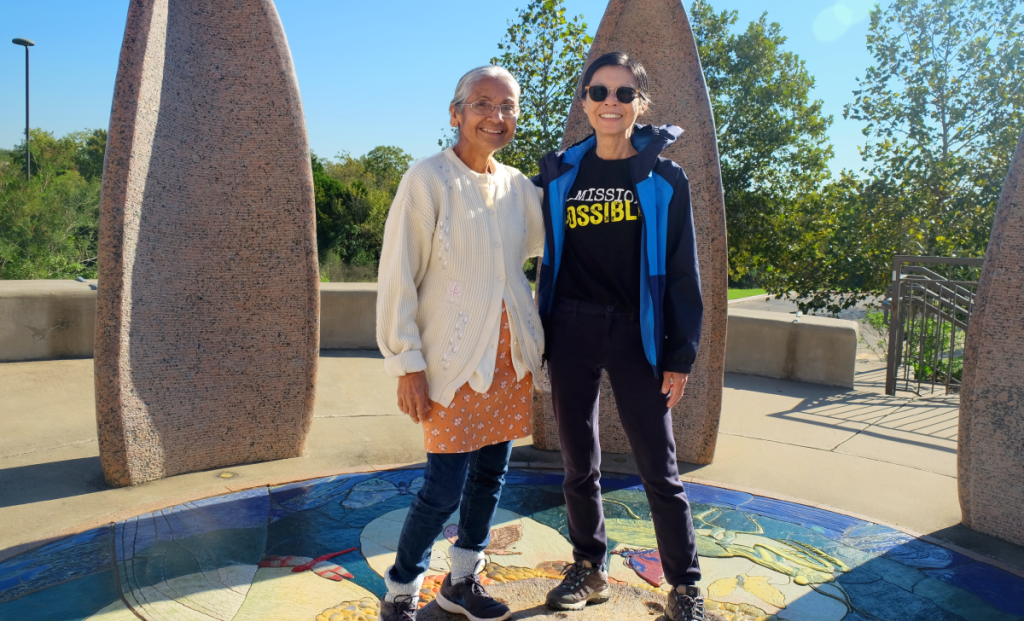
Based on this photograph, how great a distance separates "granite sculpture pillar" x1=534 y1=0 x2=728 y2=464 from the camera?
157 inches

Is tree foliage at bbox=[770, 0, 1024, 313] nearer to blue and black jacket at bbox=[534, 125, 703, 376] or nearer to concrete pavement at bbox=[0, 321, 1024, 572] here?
concrete pavement at bbox=[0, 321, 1024, 572]

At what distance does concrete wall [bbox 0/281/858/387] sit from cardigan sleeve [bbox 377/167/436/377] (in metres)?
5.27

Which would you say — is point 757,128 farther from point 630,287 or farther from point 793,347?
point 630,287

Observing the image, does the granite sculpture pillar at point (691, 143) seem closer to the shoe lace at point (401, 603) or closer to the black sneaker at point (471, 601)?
the black sneaker at point (471, 601)

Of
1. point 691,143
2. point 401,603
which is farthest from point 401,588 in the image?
point 691,143

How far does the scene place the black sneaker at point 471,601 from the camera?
230cm

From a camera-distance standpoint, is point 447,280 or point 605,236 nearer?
point 447,280

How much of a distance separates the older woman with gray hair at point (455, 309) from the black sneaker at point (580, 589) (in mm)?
522

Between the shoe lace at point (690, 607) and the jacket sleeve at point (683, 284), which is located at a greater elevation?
the jacket sleeve at point (683, 284)

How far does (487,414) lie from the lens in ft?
7.16

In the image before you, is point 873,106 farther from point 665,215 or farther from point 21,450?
point 21,450

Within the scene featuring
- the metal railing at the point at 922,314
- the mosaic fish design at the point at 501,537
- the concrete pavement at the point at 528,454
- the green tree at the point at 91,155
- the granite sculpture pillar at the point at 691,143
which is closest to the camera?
the mosaic fish design at the point at 501,537

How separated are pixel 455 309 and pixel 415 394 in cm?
29

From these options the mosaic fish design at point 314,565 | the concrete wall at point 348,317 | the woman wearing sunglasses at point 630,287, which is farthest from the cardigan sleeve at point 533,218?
the concrete wall at point 348,317
